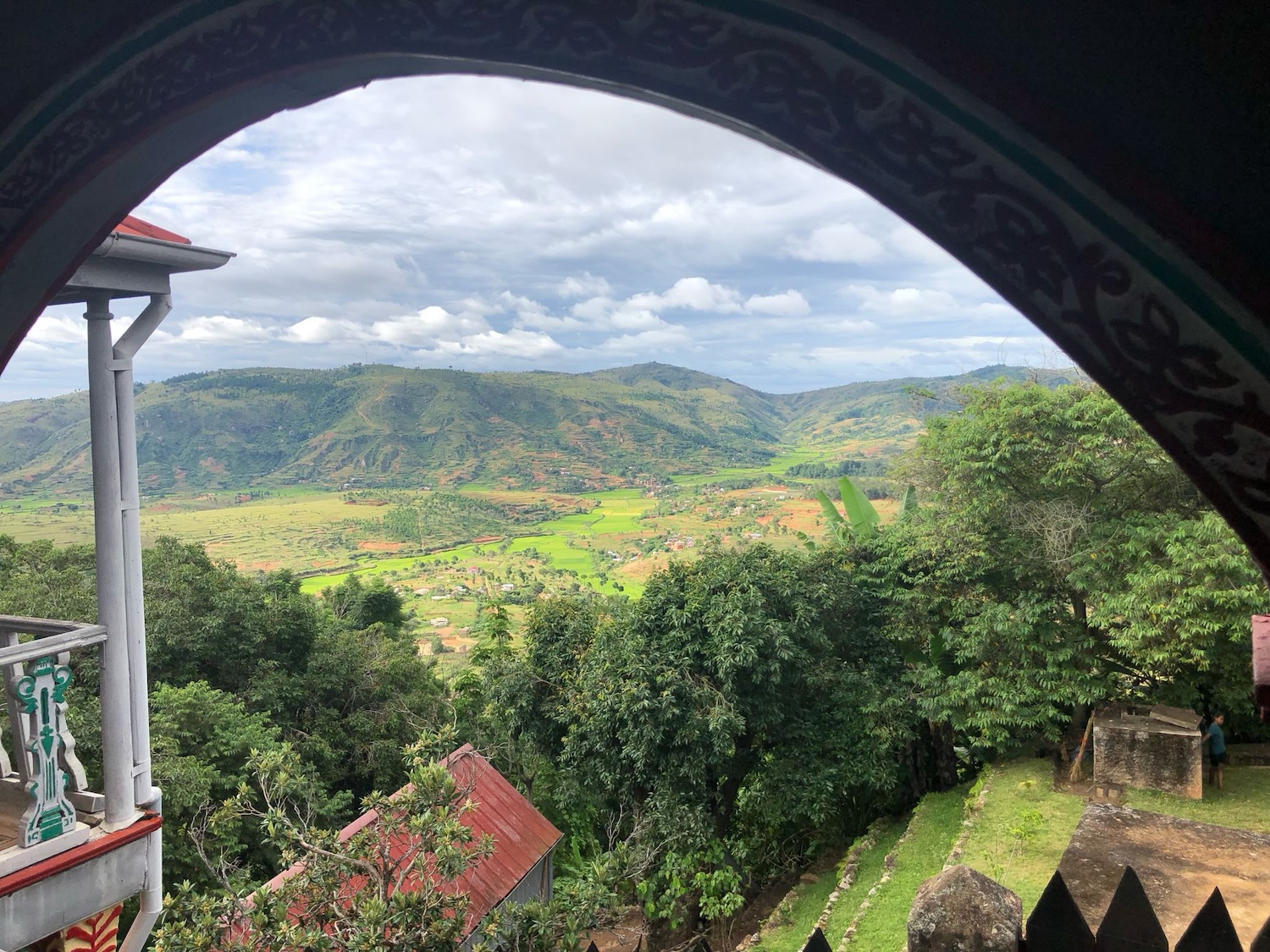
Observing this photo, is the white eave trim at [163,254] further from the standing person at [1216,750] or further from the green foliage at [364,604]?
the green foliage at [364,604]

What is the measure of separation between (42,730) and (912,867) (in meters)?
6.84

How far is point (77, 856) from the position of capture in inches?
110

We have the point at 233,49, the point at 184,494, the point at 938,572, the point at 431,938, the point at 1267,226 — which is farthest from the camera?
the point at 184,494

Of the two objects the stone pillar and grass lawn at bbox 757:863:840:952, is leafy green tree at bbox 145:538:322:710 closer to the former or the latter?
grass lawn at bbox 757:863:840:952

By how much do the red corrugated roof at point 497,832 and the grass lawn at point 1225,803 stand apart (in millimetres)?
5280

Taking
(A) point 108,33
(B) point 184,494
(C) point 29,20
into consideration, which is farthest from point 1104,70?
(B) point 184,494

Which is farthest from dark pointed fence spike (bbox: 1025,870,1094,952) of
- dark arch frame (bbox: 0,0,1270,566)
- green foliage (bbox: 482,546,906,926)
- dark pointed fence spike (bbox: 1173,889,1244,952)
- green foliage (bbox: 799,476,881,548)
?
green foliage (bbox: 799,476,881,548)

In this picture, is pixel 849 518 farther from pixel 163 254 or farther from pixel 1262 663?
pixel 1262 663

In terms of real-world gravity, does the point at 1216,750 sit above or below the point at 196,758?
above

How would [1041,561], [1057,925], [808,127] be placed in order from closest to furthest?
[808,127]
[1057,925]
[1041,561]

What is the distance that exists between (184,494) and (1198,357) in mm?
60194

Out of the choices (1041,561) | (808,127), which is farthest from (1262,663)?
(1041,561)

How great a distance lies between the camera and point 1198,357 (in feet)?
1.77

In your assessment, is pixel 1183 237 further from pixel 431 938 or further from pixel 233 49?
pixel 431 938
